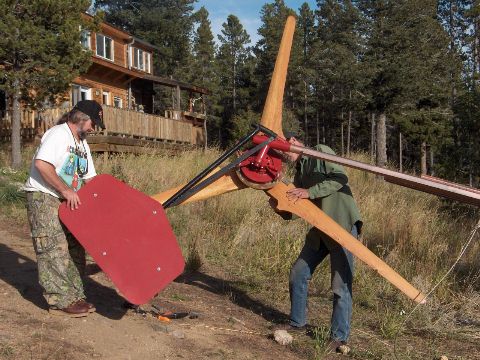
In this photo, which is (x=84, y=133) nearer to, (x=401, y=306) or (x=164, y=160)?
(x=401, y=306)

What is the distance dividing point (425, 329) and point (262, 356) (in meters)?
1.88

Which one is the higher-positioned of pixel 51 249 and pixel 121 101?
pixel 121 101

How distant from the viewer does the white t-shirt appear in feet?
14.4

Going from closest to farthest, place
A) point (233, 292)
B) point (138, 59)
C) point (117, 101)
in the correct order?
1. point (233, 292)
2. point (117, 101)
3. point (138, 59)

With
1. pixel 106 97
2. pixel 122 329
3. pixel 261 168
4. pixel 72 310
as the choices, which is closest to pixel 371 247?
pixel 261 168

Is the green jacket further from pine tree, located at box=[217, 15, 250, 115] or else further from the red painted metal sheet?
pine tree, located at box=[217, 15, 250, 115]

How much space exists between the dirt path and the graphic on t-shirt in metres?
1.05

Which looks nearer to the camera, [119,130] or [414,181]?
[414,181]

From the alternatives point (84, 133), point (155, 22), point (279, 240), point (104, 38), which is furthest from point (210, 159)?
point (155, 22)

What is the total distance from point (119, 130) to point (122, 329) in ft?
50.0

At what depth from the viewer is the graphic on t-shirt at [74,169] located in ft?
15.0

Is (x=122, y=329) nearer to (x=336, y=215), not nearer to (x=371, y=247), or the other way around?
(x=336, y=215)

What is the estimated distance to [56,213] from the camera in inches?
179

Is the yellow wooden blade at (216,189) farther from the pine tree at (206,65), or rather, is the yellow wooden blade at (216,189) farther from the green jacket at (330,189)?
the pine tree at (206,65)
